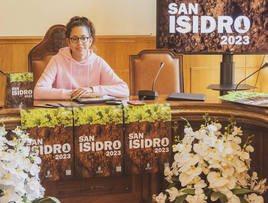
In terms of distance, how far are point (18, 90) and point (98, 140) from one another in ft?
1.43

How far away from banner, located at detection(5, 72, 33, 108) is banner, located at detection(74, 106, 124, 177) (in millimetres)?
264

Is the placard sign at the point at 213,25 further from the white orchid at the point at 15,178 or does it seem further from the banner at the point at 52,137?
the white orchid at the point at 15,178

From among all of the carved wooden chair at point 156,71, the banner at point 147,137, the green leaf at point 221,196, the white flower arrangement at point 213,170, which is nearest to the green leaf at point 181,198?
the white flower arrangement at point 213,170

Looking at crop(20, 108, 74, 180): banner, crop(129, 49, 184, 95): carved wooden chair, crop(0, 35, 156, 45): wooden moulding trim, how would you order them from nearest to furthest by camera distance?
1. crop(20, 108, 74, 180): banner
2. crop(129, 49, 184, 95): carved wooden chair
3. crop(0, 35, 156, 45): wooden moulding trim

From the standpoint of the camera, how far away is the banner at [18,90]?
1.70 m

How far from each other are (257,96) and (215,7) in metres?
1.79

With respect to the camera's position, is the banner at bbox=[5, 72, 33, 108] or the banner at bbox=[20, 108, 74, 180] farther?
the banner at bbox=[5, 72, 33, 108]

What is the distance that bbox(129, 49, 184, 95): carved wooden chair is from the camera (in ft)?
9.39

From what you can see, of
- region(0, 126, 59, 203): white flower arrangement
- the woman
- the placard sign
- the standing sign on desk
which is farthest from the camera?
the placard sign

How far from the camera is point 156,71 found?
9.45 feet

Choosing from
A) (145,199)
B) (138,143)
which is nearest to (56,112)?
(138,143)

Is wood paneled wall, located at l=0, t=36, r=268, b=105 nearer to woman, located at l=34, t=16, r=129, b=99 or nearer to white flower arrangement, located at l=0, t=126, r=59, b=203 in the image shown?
woman, located at l=34, t=16, r=129, b=99

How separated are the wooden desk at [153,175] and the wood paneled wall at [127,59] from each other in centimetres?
210

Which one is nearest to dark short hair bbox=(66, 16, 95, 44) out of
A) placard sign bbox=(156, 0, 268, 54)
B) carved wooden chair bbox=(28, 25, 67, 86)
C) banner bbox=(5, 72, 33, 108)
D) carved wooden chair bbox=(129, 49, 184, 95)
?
carved wooden chair bbox=(129, 49, 184, 95)
